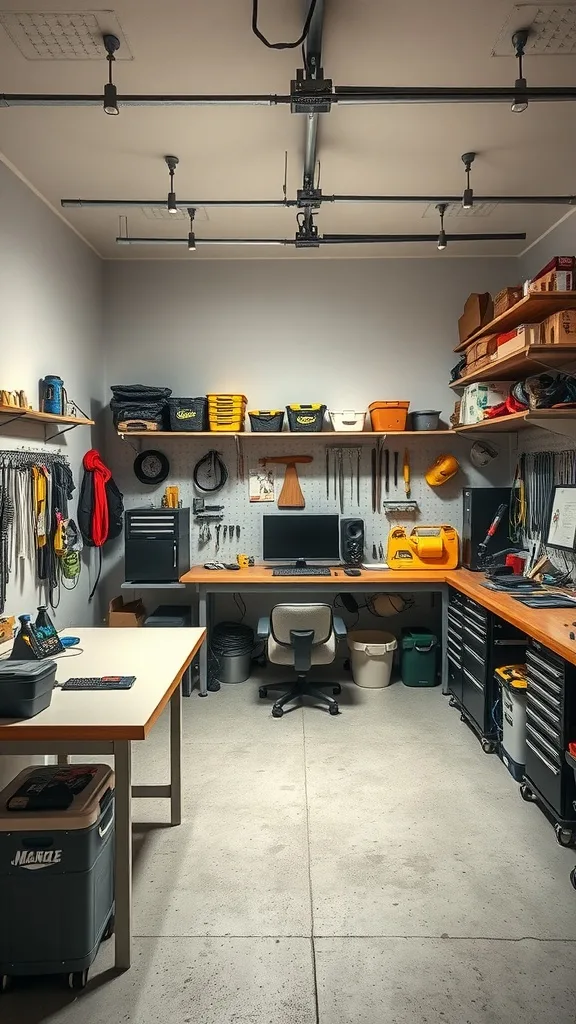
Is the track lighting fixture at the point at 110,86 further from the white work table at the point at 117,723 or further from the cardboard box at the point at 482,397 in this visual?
the cardboard box at the point at 482,397

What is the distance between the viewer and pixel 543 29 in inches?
93.0

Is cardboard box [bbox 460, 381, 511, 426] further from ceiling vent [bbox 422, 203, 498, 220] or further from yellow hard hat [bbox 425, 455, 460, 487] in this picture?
ceiling vent [bbox 422, 203, 498, 220]

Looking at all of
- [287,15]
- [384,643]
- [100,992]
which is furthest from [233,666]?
[287,15]

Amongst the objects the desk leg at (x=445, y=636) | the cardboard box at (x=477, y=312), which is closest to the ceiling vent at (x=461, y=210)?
the cardboard box at (x=477, y=312)

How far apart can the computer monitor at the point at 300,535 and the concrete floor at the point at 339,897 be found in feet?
5.07

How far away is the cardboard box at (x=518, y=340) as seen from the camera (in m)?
3.14

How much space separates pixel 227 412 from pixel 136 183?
1578 millimetres

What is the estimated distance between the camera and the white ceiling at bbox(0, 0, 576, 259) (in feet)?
7.63

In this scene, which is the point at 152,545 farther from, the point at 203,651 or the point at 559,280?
the point at 559,280

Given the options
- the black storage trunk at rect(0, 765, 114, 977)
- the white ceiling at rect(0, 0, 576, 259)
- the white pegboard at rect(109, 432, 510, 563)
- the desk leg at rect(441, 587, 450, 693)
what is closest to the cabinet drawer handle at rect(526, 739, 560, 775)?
the desk leg at rect(441, 587, 450, 693)

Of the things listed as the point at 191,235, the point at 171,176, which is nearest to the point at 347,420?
the point at 191,235

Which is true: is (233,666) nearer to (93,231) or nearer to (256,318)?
(256,318)

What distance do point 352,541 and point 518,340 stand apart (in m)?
1.95

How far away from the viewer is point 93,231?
170 inches
